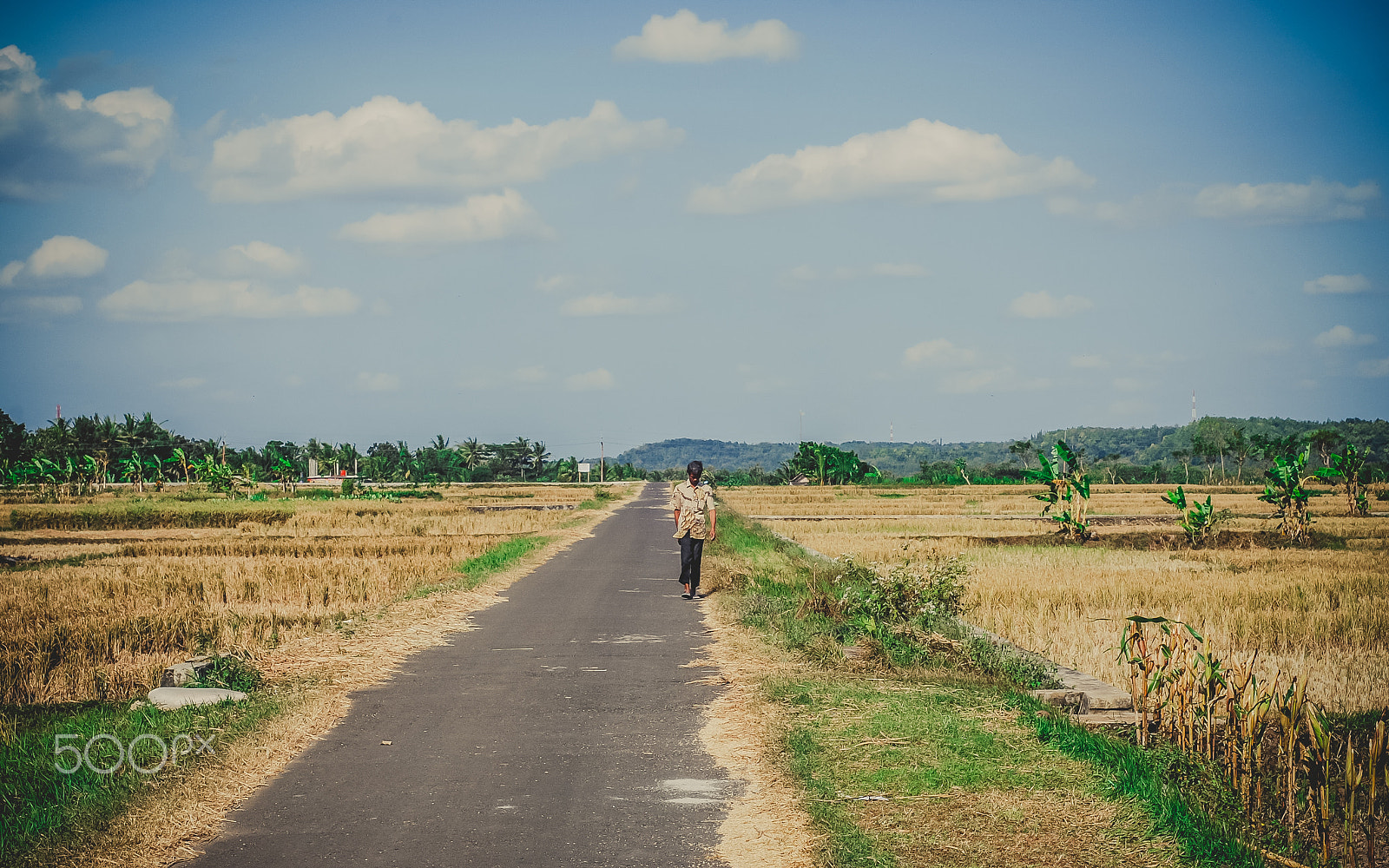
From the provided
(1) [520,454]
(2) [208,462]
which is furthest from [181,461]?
(1) [520,454]

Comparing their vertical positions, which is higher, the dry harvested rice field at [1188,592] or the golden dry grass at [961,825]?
the golden dry grass at [961,825]

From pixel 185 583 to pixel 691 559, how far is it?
11.0 m

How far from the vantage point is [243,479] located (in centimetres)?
7056

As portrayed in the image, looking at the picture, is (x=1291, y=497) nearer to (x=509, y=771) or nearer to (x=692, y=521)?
(x=692, y=521)

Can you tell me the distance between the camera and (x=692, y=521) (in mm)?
14375

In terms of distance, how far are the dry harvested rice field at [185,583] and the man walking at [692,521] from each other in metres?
4.53

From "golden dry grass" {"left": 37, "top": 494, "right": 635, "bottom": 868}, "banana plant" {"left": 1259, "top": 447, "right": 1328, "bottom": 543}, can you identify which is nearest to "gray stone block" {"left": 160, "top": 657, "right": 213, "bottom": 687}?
"golden dry grass" {"left": 37, "top": 494, "right": 635, "bottom": 868}

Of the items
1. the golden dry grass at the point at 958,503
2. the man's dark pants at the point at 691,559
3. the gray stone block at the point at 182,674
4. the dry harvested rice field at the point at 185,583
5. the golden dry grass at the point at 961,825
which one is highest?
the man's dark pants at the point at 691,559

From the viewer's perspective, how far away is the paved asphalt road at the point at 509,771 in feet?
16.7

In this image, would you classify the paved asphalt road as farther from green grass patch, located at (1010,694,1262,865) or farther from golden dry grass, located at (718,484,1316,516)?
golden dry grass, located at (718,484,1316,516)

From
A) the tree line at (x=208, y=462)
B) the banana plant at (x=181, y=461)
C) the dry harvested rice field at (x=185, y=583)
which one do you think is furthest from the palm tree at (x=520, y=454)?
the dry harvested rice field at (x=185, y=583)

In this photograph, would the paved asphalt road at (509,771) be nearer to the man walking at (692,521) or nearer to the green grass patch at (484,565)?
the man walking at (692,521)

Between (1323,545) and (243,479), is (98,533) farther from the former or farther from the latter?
(1323,545)

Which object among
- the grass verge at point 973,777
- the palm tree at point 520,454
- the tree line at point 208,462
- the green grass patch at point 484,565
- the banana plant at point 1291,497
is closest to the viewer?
the grass verge at point 973,777
